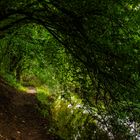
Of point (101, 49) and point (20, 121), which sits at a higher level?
point (101, 49)

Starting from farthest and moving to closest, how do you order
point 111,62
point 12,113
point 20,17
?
point 12,113, point 20,17, point 111,62

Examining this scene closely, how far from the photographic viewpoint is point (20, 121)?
1335 centimetres

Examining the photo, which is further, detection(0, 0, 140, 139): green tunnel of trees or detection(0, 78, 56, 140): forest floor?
detection(0, 78, 56, 140): forest floor

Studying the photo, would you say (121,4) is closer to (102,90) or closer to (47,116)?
(102,90)

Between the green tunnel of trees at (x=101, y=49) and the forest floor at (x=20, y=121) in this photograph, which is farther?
the forest floor at (x=20, y=121)

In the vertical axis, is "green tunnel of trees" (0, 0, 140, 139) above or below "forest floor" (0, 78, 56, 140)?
above

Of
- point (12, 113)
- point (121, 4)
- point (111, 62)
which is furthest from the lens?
point (12, 113)

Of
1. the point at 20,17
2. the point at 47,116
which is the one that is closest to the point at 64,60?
the point at 20,17

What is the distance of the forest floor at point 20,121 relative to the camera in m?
11.6

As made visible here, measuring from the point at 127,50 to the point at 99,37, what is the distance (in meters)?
0.57

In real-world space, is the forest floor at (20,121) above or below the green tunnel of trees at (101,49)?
below

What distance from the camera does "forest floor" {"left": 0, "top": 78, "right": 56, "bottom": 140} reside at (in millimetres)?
11559

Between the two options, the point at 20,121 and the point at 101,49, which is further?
the point at 20,121

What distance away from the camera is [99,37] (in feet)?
24.4
